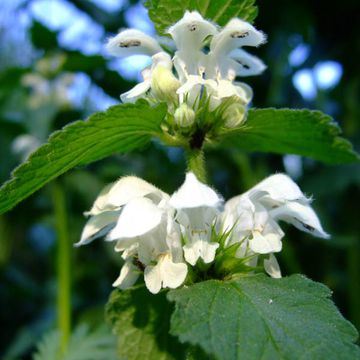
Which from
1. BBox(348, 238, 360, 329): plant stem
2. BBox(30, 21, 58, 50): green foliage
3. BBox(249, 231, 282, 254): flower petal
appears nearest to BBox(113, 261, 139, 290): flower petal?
BBox(249, 231, 282, 254): flower petal

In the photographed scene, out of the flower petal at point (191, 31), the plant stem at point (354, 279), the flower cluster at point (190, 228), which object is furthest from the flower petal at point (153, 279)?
the plant stem at point (354, 279)

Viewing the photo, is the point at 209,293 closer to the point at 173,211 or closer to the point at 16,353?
the point at 173,211

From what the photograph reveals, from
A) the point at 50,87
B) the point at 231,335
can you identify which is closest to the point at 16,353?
the point at 50,87

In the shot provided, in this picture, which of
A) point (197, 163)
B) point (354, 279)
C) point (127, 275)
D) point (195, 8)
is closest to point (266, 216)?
point (197, 163)

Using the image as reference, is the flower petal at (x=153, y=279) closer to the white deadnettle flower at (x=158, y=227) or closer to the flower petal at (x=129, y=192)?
the white deadnettle flower at (x=158, y=227)

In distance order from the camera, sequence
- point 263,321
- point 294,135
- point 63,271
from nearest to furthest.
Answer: point 263,321
point 294,135
point 63,271

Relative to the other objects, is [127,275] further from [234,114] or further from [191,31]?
[191,31]
